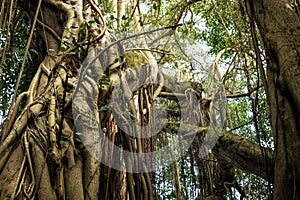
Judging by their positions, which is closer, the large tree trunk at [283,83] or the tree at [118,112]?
the large tree trunk at [283,83]

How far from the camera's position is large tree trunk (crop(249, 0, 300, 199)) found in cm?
108

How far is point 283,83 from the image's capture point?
1.18 meters

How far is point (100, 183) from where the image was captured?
1.89 metres

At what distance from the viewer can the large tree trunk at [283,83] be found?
42.5 inches

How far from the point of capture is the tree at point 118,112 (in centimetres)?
124

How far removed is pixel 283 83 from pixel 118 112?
1.12m

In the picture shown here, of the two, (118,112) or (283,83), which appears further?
(118,112)

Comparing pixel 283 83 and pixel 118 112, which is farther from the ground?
pixel 118 112

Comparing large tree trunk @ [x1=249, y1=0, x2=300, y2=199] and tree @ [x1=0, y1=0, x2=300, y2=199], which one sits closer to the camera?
large tree trunk @ [x1=249, y1=0, x2=300, y2=199]

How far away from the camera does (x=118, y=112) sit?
211 cm

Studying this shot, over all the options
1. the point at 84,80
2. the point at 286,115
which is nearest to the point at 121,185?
the point at 84,80

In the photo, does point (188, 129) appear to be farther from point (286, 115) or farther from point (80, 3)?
point (286, 115)

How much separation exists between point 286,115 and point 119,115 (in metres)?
1.13

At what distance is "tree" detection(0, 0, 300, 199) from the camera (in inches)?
48.6
